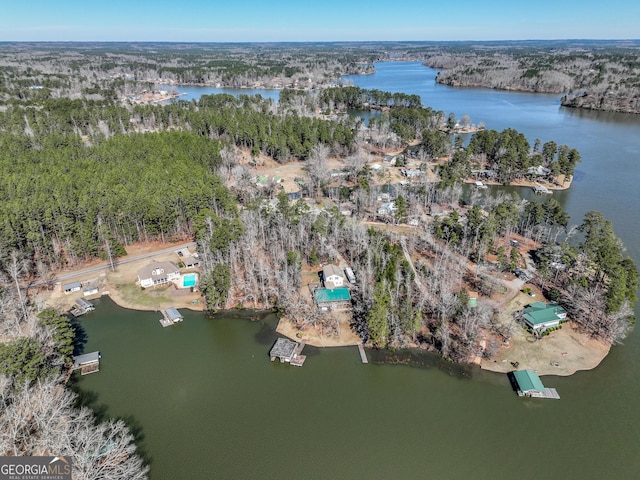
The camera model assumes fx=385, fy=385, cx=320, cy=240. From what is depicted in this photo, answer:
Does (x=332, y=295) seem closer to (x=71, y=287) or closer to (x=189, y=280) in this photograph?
(x=189, y=280)

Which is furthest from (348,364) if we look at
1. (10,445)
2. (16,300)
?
(16,300)

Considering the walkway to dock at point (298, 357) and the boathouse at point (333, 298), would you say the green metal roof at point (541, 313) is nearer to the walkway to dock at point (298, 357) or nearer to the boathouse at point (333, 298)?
the boathouse at point (333, 298)

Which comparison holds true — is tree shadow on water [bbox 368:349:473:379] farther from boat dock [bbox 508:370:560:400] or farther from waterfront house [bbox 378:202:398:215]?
waterfront house [bbox 378:202:398:215]

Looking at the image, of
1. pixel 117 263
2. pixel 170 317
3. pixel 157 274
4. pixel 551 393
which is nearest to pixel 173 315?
pixel 170 317

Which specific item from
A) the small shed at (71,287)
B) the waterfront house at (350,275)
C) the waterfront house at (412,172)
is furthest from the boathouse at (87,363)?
the waterfront house at (412,172)

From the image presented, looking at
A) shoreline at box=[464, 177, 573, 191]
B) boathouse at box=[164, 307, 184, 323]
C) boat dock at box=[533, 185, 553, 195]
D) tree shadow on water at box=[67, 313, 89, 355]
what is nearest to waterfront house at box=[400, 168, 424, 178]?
shoreline at box=[464, 177, 573, 191]

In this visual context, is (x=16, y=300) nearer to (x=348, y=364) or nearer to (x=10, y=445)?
(x=10, y=445)
